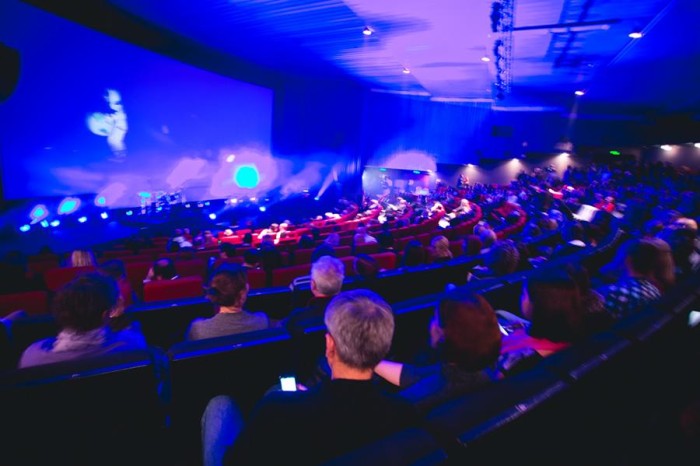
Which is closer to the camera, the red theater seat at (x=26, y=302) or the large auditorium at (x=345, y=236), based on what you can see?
the large auditorium at (x=345, y=236)

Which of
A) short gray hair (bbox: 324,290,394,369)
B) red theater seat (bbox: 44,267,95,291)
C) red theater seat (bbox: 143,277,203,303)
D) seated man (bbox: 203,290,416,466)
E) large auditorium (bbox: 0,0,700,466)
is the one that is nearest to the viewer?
seated man (bbox: 203,290,416,466)

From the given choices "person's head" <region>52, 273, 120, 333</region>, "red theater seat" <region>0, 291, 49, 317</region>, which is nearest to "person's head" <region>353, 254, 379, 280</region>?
"person's head" <region>52, 273, 120, 333</region>

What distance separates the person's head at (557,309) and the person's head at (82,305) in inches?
87.2

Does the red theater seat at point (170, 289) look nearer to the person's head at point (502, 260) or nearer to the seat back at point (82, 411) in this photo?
the seat back at point (82, 411)

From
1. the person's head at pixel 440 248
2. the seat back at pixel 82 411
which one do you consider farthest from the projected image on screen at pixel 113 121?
the person's head at pixel 440 248

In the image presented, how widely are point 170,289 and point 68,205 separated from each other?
7589mm

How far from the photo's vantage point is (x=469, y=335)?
140 centimetres

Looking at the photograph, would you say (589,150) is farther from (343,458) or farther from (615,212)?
(343,458)

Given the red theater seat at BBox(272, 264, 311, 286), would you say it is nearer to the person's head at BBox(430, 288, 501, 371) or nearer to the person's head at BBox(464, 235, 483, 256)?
the person's head at BBox(464, 235, 483, 256)

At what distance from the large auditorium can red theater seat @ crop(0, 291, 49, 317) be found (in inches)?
0.7

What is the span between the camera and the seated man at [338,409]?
1.00 meters

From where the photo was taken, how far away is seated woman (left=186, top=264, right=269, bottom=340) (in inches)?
85.3

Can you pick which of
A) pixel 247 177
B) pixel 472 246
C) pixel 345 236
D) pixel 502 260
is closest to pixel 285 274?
pixel 502 260

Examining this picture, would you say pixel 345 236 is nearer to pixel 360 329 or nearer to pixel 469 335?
pixel 469 335
